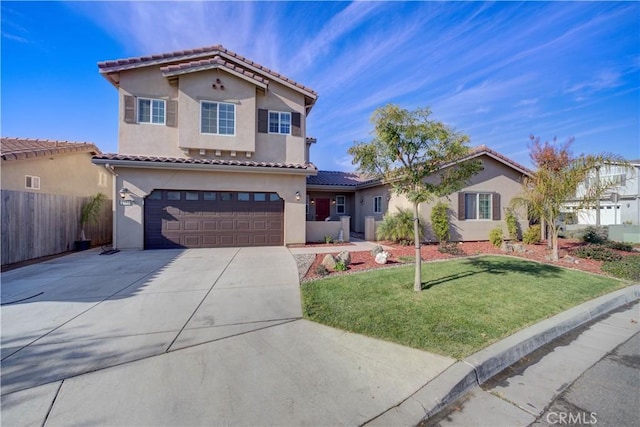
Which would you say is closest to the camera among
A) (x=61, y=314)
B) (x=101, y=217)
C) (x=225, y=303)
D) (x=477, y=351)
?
(x=477, y=351)

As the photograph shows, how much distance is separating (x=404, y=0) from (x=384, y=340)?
32.9 ft

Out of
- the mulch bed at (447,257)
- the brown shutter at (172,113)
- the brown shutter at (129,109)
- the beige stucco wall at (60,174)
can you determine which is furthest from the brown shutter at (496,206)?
the beige stucco wall at (60,174)

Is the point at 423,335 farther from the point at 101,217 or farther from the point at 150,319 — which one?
the point at 101,217

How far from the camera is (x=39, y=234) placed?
30.2ft

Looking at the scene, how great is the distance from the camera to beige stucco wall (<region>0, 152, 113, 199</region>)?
34.9ft

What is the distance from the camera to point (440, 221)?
1260 centimetres

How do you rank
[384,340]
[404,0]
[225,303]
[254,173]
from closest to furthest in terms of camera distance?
[384,340] → [225,303] → [404,0] → [254,173]

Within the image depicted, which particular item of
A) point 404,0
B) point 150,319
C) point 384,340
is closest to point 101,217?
point 150,319

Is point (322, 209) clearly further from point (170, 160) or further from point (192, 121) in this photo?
point (170, 160)

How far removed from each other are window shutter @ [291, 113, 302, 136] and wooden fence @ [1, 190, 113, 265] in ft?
32.4

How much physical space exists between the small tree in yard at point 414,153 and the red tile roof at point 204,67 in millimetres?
9009

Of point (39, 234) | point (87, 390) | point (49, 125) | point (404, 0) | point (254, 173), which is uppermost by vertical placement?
point (404, 0)

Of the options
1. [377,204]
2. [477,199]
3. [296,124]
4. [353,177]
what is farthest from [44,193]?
[477,199]

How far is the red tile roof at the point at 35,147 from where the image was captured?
1014cm
